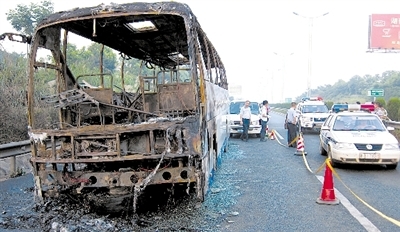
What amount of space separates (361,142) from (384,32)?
1155 inches

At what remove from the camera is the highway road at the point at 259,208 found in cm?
597

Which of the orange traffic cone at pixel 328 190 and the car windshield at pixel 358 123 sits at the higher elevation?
the car windshield at pixel 358 123

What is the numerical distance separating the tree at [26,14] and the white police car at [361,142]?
37.2 meters

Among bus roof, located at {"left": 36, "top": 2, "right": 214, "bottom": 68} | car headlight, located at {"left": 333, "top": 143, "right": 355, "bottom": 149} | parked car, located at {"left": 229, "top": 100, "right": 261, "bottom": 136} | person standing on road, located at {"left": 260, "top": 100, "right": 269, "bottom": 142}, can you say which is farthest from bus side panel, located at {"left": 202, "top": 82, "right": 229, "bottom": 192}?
parked car, located at {"left": 229, "top": 100, "right": 261, "bottom": 136}

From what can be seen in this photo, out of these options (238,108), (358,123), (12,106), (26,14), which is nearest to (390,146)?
(358,123)

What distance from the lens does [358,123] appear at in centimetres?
1185

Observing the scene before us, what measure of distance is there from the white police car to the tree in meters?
37.2

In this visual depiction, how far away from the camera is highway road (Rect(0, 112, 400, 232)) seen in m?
5.97

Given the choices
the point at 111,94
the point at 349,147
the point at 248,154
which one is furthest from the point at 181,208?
the point at 248,154

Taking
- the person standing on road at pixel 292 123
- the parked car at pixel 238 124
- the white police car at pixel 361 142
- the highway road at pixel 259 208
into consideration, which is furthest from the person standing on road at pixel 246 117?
the highway road at pixel 259 208

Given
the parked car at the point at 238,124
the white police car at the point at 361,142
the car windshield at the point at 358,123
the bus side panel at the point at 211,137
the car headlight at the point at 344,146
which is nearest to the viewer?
the bus side panel at the point at 211,137

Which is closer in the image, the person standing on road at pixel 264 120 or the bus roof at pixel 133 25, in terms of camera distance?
the bus roof at pixel 133 25

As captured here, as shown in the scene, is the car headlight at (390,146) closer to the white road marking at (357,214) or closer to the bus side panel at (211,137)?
the white road marking at (357,214)

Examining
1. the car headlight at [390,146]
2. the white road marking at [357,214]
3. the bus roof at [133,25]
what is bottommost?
the white road marking at [357,214]
